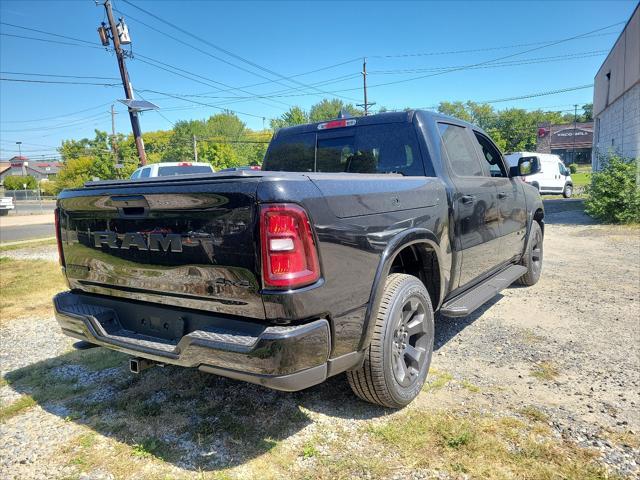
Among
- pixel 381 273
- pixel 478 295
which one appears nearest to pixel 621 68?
pixel 478 295

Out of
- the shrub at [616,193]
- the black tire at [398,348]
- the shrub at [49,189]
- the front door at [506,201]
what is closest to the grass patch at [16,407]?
the black tire at [398,348]

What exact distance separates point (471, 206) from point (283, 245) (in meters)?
2.22

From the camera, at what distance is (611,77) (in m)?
18.0

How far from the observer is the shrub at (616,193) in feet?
39.4

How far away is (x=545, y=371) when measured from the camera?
3.40 meters

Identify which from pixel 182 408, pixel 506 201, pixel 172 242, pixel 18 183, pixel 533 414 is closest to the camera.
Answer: pixel 172 242

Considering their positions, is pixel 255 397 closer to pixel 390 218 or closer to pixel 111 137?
pixel 390 218

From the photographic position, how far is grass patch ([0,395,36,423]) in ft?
10.1

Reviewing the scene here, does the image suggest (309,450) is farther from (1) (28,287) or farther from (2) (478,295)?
(1) (28,287)

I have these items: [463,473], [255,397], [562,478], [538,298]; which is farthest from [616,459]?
[538,298]

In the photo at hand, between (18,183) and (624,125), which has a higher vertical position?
(18,183)

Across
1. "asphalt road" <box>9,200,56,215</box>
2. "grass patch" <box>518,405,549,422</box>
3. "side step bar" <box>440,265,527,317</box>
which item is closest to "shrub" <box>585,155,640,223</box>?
"side step bar" <box>440,265,527,317</box>

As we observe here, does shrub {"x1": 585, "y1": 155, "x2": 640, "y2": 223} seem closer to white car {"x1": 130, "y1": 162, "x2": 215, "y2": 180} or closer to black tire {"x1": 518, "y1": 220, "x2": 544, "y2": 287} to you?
black tire {"x1": 518, "y1": 220, "x2": 544, "y2": 287}

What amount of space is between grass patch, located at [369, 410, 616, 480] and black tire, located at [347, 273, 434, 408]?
20 cm
